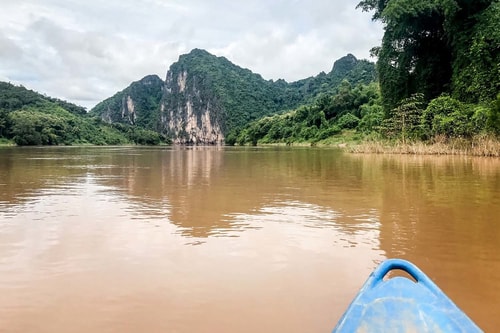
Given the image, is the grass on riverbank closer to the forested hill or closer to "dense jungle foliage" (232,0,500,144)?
"dense jungle foliage" (232,0,500,144)

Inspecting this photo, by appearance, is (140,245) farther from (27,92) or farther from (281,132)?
(27,92)

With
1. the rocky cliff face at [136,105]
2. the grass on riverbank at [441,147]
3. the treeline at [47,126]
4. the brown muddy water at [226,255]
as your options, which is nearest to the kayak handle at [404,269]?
the brown muddy water at [226,255]

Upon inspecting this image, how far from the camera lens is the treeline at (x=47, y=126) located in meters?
65.5

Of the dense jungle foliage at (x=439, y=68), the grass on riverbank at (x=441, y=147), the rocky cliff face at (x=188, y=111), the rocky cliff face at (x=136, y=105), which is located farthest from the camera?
the rocky cliff face at (x=136, y=105)

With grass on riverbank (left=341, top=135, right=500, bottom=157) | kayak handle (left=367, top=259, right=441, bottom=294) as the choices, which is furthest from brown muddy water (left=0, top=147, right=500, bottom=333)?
grass on riverbank (left=341, top=135, right=500, bottom=157)

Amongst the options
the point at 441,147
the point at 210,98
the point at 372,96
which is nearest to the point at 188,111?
the point at 210,98

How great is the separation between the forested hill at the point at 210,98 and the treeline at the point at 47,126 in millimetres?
22060

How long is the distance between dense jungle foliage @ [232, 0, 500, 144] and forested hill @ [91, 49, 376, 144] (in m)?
87.4

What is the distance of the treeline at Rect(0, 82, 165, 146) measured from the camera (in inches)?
2579

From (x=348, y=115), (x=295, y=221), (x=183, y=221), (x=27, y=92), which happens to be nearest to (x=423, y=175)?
(x=295, y=221)

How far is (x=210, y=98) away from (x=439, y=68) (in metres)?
113

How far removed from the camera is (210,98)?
13600 centimetres

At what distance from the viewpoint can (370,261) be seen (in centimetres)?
409

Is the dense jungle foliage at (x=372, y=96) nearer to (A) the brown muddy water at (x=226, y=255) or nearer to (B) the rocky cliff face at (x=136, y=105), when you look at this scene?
(B) the rocky cliff face at (x=136, y=105)
